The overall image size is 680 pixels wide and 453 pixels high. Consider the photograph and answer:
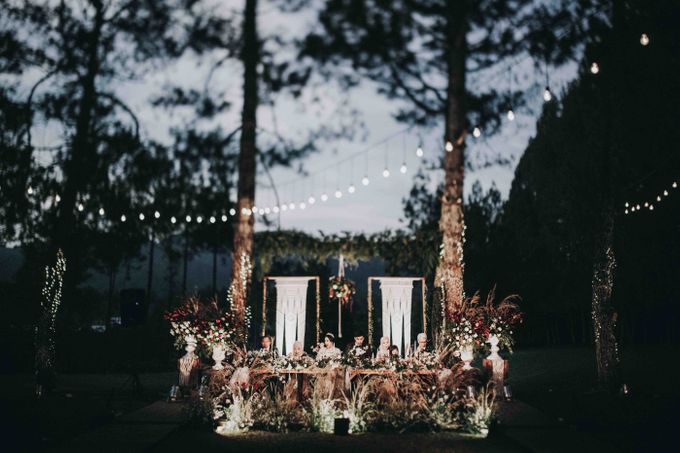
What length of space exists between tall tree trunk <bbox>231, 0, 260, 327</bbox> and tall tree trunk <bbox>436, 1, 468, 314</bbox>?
3.64 meters

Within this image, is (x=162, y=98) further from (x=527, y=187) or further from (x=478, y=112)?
(x=527, y=187)

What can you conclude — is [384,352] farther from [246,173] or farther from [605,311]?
[246,173]

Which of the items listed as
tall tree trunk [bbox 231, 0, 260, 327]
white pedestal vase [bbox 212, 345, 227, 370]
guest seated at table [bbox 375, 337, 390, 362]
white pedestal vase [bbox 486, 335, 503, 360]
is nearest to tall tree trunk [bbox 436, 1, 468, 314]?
white pedestal vase [bbox 486, 335, 503, 360]

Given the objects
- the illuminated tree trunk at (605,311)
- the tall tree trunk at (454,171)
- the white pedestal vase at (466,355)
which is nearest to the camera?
the white pedestal vase at (466,355)

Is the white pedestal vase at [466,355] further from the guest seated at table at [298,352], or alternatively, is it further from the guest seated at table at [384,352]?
the guest seated at table at [298,352]

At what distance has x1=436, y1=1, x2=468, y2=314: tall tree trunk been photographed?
11.5 m

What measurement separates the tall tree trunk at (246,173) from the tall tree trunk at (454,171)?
11.9 feet

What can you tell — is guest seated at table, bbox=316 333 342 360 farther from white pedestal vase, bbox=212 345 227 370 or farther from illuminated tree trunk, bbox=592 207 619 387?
illuminated tree trunk, bbox=592 207 619 387

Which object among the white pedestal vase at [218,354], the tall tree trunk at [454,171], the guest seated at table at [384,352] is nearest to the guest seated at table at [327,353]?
the guest seated at table at [384,352]

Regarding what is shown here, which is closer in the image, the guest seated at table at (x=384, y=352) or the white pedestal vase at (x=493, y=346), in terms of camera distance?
the guest seated at table at (x=384, y=352)

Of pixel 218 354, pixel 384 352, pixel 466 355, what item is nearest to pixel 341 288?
pixel 384 352

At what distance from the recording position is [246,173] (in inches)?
474

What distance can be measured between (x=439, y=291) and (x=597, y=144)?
9.79m

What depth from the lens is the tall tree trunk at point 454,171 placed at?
1148 cm
